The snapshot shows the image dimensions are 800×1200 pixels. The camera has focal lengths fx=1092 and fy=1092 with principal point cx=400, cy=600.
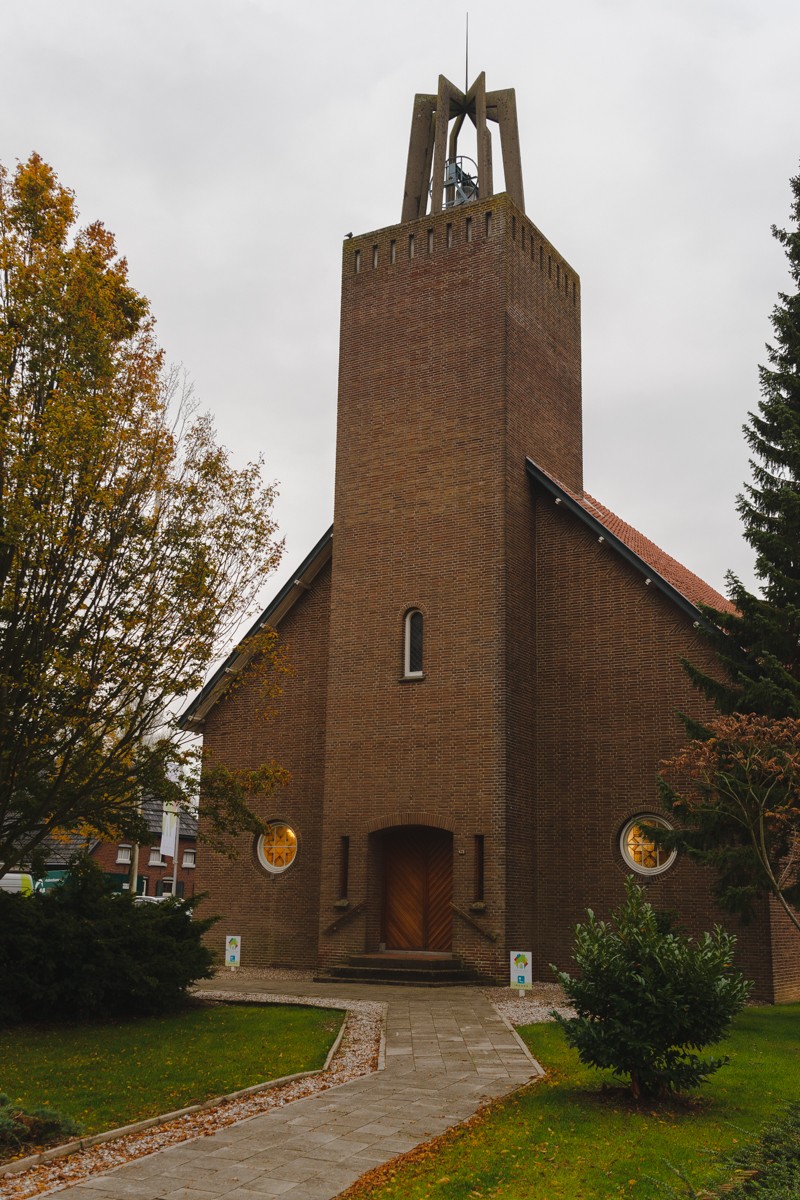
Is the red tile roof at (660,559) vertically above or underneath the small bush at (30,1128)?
above

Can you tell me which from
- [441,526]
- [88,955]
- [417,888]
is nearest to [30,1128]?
[88,955]

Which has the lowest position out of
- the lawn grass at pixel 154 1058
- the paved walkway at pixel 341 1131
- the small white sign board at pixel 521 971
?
the lawn grass at pixel 154 1058

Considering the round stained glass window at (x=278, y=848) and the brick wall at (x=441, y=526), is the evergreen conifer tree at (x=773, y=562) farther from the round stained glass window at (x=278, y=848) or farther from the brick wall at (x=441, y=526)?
the round stained glass window at (x=278, y=848)

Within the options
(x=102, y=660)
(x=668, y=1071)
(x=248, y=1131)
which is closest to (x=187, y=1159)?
(x=248, y=1131)

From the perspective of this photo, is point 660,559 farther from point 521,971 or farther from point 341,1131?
point 341,1131

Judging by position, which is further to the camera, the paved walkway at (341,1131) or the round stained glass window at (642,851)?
the round stained glass window at (642,851)

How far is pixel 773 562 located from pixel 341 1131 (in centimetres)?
1113

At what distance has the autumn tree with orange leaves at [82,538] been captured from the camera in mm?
11812

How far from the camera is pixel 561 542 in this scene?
22.6m

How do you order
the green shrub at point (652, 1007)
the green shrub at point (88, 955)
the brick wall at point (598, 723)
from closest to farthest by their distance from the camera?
the green shrub at point (652, 1007)
the green shrub at point (88, 955)
the brick wall at point (598, 723)

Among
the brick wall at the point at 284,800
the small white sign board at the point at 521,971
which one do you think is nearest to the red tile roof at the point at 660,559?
the brick wall at the point at 284,800

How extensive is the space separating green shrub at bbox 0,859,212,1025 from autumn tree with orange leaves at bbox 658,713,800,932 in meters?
7.58

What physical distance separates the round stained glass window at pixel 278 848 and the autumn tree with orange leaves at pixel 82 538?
10.6 m

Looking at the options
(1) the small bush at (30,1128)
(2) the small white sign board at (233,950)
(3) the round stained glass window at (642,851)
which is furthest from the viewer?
(2) the small white sign board at (233,950)
